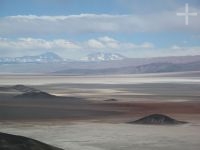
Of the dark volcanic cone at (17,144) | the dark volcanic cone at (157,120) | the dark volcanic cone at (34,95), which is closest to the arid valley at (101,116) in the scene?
the dark volcanic cone at (34,95)

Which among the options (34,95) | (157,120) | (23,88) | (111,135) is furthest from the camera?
(23,88)

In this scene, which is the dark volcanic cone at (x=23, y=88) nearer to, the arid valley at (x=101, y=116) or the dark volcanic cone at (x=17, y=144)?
the arid valley at (x=101, y=116)

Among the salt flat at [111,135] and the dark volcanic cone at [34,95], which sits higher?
the dark volcanic cone at [34,95]

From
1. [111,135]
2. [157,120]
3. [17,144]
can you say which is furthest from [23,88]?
[17,144]

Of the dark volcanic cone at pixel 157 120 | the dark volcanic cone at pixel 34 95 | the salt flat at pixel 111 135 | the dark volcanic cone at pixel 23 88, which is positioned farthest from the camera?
the dark volcanic cone at pixel 23 88

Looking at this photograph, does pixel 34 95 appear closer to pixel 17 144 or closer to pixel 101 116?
pixel 101 116

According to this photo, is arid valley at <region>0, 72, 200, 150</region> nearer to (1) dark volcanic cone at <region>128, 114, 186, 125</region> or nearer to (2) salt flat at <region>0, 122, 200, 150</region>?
(2) salt flat at <region>0, 122, 200, 150</region>

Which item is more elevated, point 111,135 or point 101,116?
point 101,116

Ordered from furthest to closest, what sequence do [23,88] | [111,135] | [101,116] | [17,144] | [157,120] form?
[23,88]
[101,116]
[157,120]
[111,135]
[17,144]
